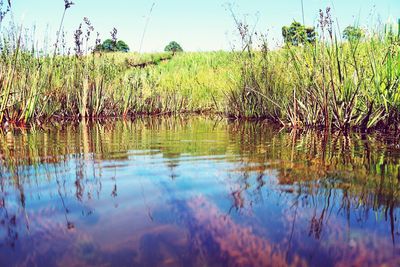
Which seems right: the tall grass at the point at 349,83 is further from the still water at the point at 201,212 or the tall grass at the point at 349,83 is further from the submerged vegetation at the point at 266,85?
the still water at the point at 201,212

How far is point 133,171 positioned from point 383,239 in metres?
1.13

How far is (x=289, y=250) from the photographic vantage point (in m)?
0.82

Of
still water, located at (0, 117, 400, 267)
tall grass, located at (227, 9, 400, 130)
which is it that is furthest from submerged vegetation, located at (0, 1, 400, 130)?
still water, located at (0, 117, 400, 267)

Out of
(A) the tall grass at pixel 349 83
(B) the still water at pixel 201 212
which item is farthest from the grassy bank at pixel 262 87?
(B) the still water at pixel 201 212

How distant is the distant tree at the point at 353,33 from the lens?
3.82 meters

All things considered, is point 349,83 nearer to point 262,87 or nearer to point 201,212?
point 262,87

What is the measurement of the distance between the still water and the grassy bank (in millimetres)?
1990

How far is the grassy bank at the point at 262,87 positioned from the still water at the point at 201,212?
78.4 inches

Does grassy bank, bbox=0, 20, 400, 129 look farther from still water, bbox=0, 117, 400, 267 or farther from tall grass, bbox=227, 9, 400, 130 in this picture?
still water, bbox=0, 117, 400, 267

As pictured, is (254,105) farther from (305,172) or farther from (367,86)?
(305,172)

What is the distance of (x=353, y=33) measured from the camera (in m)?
4.00

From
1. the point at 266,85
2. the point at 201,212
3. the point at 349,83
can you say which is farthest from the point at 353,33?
the point at 201,212

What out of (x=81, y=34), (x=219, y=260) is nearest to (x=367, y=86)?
(x=219, y=260)

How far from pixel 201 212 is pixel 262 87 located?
5.52 metres
